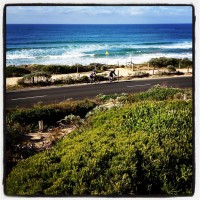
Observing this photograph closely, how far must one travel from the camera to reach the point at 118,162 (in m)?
6.52

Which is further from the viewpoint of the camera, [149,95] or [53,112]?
[149,95]

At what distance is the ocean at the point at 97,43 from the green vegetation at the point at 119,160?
0.80 metres

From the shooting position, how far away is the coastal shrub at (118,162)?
6391 mm

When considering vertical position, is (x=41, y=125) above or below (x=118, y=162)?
above

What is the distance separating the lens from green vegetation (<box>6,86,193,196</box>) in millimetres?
6395

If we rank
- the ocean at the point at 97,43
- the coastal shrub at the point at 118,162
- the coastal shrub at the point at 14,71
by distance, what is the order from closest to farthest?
the coastal shrub at the point at 118,162 < the coastal shrub at the point at 14,71 < the ocean at the point at 97,43

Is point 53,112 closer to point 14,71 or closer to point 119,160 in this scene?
point 14,71

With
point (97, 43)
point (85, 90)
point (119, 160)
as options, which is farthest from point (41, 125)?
point (97, 43)

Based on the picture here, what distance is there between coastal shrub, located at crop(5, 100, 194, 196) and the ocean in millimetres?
1135

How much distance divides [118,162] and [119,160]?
5 centimetres

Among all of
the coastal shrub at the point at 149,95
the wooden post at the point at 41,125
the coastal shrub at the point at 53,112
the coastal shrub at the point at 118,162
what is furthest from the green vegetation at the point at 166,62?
the wooden post at the point at 41,125

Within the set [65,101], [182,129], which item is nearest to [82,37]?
[65,101]

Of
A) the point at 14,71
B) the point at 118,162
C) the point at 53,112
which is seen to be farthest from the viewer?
the point at 53,112

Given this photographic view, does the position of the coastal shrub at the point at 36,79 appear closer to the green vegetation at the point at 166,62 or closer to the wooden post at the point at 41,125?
the wooden post at the point at 41,125
